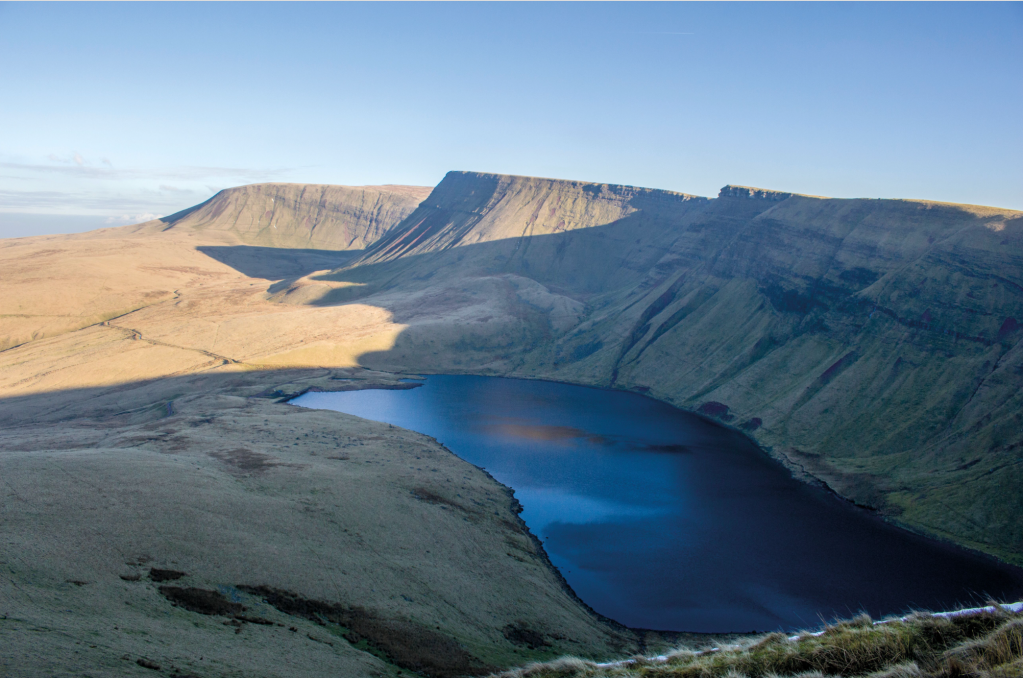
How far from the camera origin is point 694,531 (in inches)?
1994

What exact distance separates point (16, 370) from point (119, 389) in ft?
68.8

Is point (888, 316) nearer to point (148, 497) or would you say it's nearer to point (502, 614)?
point (502, 614)

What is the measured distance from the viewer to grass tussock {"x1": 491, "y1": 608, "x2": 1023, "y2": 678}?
13.5m

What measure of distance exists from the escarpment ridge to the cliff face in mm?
383

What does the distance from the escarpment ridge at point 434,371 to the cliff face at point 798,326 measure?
1.26 ft

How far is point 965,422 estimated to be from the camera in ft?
191

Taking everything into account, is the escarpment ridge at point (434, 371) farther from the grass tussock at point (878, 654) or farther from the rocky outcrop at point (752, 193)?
the grass tussock at point (878, 654)

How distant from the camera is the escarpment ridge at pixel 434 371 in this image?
28500 millimetres

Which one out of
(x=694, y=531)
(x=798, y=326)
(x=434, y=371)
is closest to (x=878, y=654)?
(x=694, y=531)

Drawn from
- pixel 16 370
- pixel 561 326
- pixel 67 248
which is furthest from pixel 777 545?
pixel 67 248

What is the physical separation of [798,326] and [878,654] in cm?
8060

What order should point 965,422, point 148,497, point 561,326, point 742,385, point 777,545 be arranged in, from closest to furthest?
point 148,497 → point 777,545 → point 965,422 → point 742,385 → point 561,326

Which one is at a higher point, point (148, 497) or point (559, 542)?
point (148, 497)

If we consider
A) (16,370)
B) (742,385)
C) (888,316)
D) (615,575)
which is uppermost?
(888,316)
